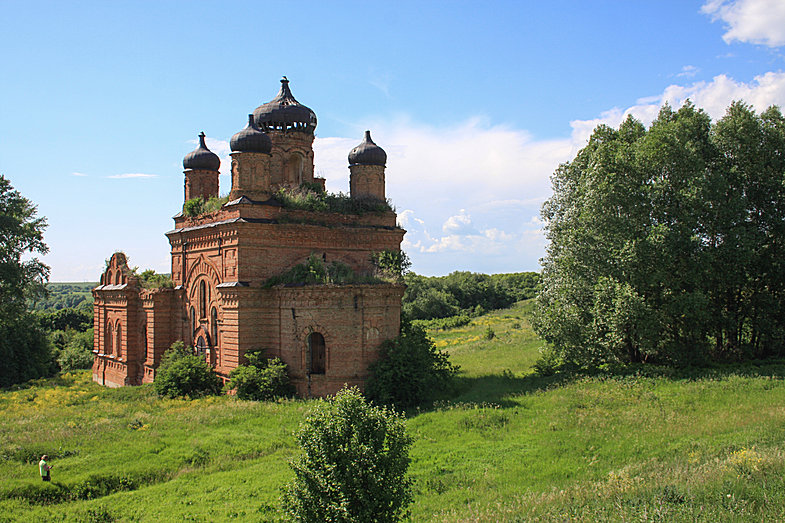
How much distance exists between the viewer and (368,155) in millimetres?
25547

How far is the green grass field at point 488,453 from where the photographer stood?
10.8 m

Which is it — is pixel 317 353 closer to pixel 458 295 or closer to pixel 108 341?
pixel 108 341

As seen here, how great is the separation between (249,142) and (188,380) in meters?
9.58

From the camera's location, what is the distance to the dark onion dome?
26.0 m

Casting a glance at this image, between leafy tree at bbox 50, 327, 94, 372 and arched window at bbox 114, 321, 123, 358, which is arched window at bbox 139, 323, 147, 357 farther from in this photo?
leafy tree at bbox 50, 327, 94, 372

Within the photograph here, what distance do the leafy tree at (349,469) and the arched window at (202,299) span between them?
16.3 meters

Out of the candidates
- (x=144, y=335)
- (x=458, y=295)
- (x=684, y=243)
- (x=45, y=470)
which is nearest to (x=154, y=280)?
(x=144, y=335)

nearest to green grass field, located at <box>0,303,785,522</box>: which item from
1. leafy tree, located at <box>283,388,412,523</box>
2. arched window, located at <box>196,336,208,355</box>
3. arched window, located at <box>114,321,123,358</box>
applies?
leafy tree, located at <box>283,388,412,523</box>

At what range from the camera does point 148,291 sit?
27500 mm

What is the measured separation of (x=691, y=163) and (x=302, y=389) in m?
16.6

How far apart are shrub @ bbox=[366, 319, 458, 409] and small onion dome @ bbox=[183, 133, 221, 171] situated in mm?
14544

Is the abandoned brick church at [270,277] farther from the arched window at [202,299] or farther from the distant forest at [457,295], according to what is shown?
the distant forest at [457,295]

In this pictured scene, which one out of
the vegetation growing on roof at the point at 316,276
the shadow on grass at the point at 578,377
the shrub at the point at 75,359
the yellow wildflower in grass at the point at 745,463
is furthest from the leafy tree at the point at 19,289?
the yellow wildflower in grass at the point at 745,463

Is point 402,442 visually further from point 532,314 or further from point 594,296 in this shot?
point 532,314
